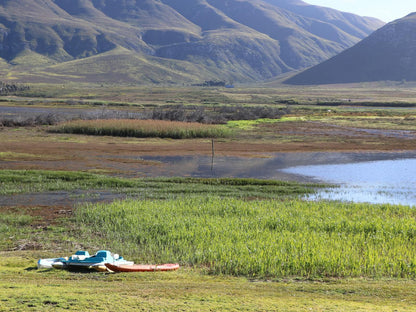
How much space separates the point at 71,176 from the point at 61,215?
10255 mm

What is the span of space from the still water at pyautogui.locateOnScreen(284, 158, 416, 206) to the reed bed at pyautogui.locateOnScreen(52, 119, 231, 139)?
2198cm

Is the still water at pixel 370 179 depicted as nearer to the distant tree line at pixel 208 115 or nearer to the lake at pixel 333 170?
the lake at pixel 333 170

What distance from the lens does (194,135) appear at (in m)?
62.0

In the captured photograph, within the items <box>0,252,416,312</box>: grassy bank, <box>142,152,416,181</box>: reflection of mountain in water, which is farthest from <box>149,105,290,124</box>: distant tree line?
<box>0,252,416,312</box>: grassy bank

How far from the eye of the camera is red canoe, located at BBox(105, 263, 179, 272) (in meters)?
14.0

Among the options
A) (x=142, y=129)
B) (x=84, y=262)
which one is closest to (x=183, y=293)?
(x=84, y=262)

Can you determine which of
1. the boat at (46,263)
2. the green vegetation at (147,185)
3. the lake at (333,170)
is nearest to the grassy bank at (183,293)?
A: the boat at (46,263)

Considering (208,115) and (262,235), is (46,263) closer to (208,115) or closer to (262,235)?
(262,235)

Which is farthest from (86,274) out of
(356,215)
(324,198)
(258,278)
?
(324,198)

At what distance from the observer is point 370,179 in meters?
36.6

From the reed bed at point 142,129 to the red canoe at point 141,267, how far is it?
4664 cm

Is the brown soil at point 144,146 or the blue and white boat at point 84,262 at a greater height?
the blue and white boat at point 84,262

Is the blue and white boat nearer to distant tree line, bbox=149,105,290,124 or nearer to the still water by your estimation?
the still water

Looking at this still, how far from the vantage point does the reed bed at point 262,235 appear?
15.0m
